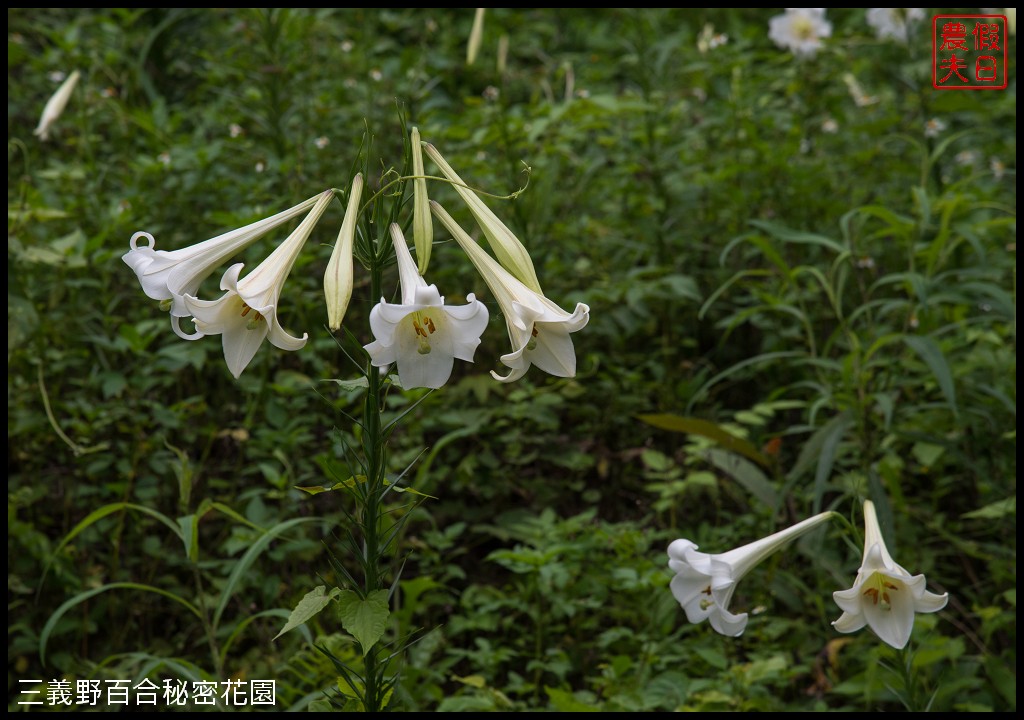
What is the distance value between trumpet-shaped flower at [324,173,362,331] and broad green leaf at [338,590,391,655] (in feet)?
1.58

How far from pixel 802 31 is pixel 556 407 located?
6.78 feet

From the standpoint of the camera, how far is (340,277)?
4.19 feet

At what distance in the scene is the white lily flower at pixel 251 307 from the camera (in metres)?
1.32

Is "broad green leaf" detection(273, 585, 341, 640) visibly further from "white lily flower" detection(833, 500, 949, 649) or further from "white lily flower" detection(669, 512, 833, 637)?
"white lily flower" detection(833, 500, 949, 649)

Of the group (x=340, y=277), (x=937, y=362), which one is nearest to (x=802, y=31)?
(x=937, y=362)

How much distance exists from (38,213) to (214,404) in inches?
32.2

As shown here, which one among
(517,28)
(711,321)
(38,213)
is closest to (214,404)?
(38,213)

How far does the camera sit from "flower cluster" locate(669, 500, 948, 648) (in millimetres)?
1648

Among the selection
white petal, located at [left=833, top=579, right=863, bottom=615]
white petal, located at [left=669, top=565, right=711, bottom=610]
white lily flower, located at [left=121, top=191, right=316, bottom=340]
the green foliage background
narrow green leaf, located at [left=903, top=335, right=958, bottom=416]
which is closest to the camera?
white lily flower, located at [left=121, top=191, right=316, bottom=340]

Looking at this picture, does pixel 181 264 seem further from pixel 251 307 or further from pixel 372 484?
A: pixel 372 484

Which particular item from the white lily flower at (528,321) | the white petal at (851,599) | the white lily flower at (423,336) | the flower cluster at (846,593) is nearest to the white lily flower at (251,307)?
the white lily flower at (423,336)

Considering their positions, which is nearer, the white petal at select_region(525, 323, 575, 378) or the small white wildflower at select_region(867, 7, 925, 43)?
the white petal at select_region(525, 323, 575, 378)

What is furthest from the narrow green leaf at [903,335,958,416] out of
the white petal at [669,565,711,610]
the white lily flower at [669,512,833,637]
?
the white petal at [669,565,711,610]

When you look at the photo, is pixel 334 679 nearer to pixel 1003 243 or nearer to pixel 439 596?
pixel 439 596
